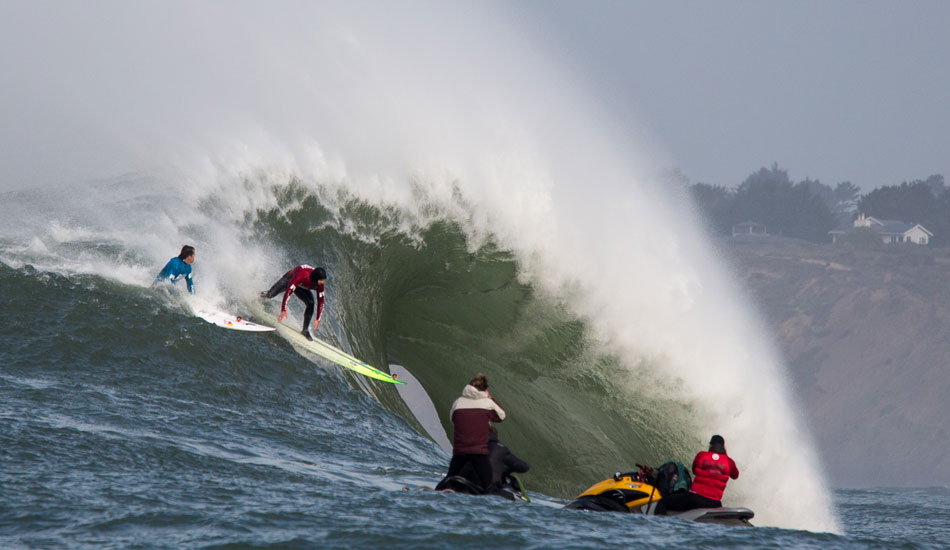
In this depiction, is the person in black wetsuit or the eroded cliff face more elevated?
the eroded cliff face

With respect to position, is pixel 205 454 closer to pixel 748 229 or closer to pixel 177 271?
pixel 177 271

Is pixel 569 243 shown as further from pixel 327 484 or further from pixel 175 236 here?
pixel 327 484

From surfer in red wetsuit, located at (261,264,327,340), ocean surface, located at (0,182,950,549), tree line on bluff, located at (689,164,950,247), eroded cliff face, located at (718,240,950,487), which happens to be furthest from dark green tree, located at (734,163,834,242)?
surfer in red wetsuit, located at (261,264,327,340)

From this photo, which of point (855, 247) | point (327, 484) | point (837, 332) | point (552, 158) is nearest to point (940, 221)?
point (855, 247)

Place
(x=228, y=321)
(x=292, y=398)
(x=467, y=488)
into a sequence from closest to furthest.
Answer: (x=467, y=488) < (x=292, y=398) < (x=228, y=321)

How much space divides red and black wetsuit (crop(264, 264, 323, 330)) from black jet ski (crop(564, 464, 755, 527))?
13.7 feet

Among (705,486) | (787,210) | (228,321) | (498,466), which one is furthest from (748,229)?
(498,466)

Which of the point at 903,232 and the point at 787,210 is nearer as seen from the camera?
A: the point at 903,232

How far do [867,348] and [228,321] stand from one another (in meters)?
89.8

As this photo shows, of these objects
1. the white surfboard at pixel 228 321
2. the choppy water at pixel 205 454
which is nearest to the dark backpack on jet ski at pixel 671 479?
the choppy water at pixel 205 454

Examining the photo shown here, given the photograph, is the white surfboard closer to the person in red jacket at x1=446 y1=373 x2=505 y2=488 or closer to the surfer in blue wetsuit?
the surfer in blue wetsuit

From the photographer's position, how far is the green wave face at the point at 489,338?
13.9m

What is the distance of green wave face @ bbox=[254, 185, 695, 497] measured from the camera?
1391cm

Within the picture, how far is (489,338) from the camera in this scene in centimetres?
1478
